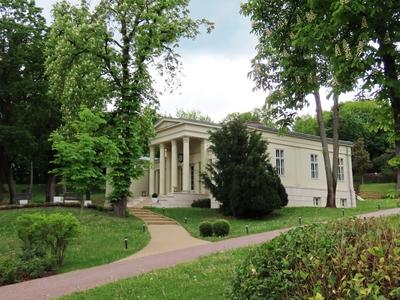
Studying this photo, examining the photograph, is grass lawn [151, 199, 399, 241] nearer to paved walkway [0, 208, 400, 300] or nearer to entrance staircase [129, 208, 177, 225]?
entrance staircase [129, 208, 177, 225]

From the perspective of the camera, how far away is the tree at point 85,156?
21038 millimetres

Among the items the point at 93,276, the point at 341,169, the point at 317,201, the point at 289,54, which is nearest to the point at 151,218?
the point at 93,276

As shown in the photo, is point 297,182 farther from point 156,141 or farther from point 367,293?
point 367,293

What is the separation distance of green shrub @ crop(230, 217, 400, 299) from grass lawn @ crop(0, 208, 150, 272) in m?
10.6

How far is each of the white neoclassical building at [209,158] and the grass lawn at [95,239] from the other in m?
10.9

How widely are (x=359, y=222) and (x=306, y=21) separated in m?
3.41

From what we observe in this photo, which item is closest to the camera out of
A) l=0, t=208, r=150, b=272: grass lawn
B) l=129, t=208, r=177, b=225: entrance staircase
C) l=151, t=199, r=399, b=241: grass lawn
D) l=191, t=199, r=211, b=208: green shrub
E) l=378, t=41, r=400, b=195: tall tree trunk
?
l=378, t=41, r=400, b=195: tall tree trunk

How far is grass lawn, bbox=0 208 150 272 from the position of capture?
A: 16356mm

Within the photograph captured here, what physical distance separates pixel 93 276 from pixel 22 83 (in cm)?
2732

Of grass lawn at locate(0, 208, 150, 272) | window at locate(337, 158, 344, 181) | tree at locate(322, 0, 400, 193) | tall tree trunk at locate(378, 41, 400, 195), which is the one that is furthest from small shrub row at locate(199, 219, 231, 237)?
window at locate(337, 158, 344, 181)

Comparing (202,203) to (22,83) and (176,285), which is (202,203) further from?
(176,285)

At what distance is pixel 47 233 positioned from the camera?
603 inches

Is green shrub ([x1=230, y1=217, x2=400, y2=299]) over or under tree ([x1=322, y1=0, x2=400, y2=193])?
under

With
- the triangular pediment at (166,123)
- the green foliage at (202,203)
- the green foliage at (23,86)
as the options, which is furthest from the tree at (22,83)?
the green foliage at (202,203)
